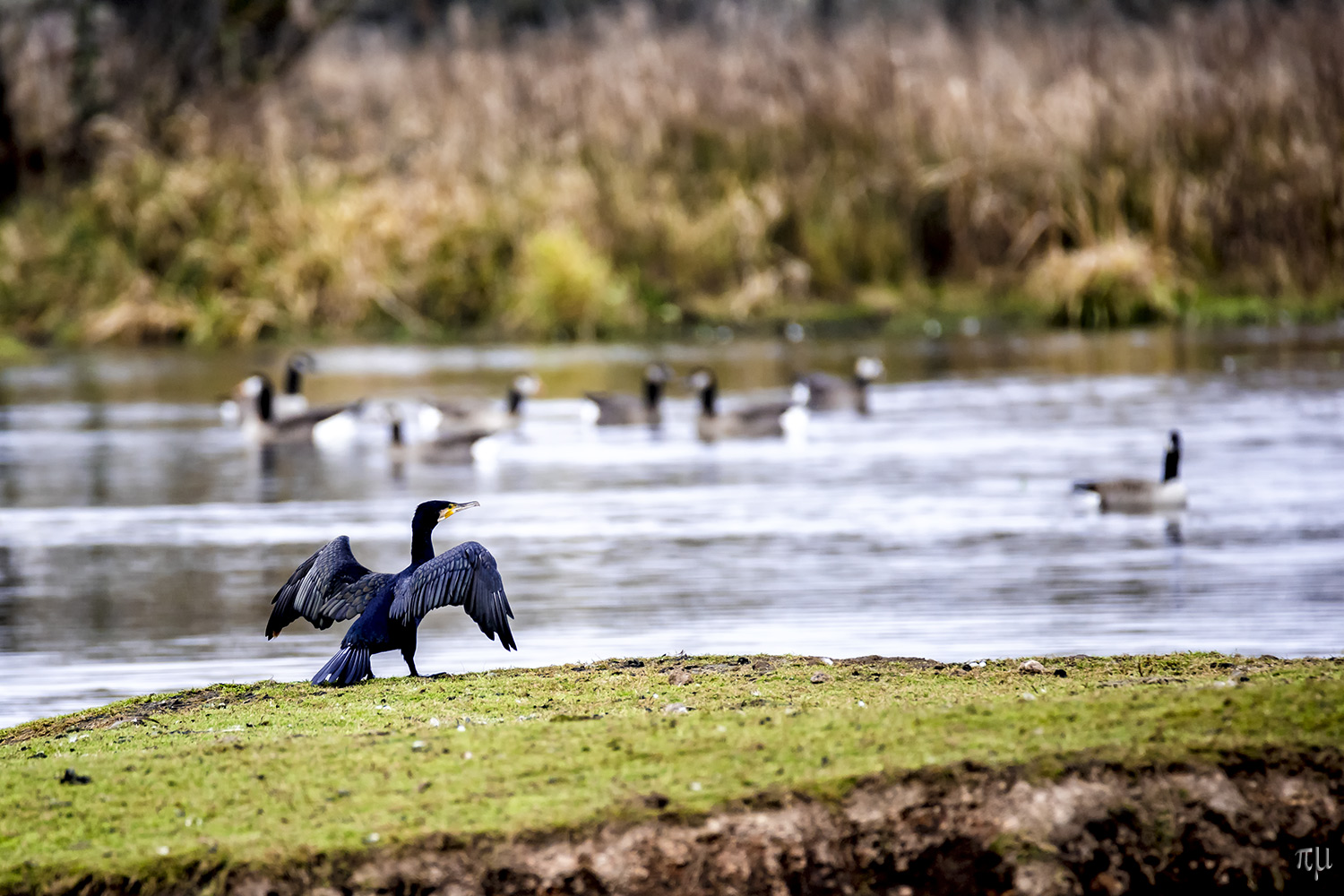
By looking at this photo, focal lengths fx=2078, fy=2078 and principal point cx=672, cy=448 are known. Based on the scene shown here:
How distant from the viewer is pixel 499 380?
2634 cm

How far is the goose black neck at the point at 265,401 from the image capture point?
21.0m

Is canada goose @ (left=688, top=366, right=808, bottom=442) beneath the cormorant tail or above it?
above

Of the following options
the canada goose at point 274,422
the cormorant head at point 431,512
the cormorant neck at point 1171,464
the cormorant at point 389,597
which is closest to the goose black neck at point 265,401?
the canada goose at point 274,422

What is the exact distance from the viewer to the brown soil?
18.4 feet

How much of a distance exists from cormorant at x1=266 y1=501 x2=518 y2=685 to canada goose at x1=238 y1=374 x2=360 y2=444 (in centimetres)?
1243

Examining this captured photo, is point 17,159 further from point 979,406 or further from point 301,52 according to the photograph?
point 979,406

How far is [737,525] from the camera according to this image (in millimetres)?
14133

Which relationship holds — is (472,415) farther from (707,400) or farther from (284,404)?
(284,404)

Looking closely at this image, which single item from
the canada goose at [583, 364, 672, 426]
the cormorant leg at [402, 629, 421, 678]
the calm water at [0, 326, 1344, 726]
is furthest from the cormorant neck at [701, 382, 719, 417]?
the cormorant leg at [402, 629, 421, 678]

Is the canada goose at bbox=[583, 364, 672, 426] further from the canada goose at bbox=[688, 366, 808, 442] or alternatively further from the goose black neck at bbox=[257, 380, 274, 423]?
the goose black neck at bbox=[257, 380, 274, 423]

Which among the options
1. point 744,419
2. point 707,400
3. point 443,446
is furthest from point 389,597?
point 707,400

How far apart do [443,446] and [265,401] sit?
10.3ft

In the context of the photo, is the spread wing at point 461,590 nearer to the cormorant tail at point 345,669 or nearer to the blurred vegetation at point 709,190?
the cormorant tail at point 345,669

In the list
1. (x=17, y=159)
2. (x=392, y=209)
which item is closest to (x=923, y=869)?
(x=392, y=209)
